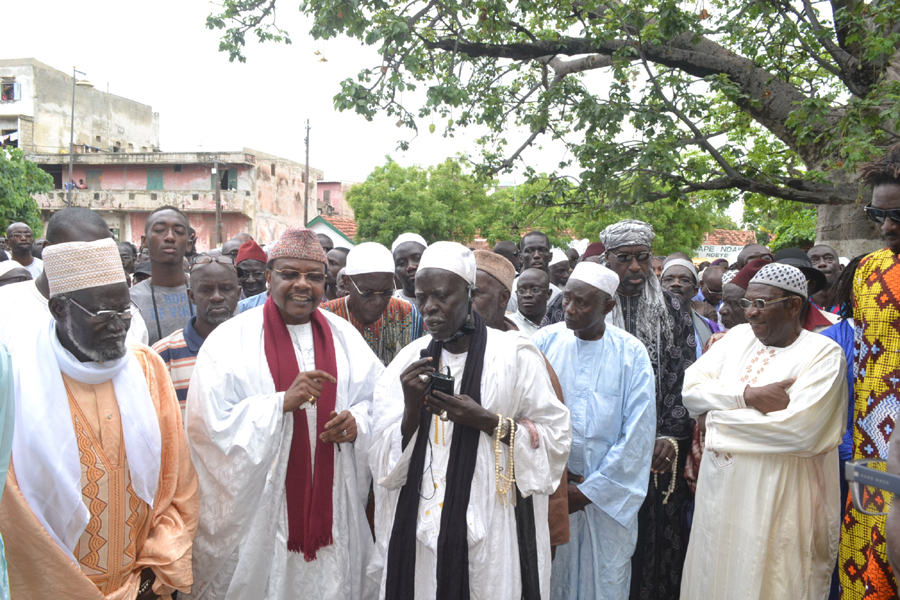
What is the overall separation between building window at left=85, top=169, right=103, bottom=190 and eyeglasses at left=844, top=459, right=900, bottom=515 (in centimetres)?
4106

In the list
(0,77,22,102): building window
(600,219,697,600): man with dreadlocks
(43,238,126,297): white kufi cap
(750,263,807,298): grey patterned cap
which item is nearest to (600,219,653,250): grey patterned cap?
(600,219,697,600): man with dreadlocks

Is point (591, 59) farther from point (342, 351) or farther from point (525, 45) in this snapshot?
point (342, 351)

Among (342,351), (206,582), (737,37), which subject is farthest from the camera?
(737,37)

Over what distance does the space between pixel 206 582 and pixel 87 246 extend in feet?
5.68

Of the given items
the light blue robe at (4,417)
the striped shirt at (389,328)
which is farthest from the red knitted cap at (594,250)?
the light blue robe at (4,417)

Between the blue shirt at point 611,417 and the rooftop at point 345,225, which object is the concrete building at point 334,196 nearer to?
the rooftop at point 345,225

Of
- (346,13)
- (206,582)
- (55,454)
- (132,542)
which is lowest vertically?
(206,582)

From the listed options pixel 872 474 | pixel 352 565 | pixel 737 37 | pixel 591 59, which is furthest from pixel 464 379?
pixel 591 59

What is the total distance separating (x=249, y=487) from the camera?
3.10m

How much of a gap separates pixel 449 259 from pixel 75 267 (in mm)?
1537

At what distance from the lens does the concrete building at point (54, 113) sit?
38.2m

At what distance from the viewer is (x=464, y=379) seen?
292cm

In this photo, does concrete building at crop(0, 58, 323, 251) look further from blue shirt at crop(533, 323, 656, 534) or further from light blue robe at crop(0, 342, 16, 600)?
light blue robe at crop(0, 342, 16, 600)

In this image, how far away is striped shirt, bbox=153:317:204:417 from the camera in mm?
3621
